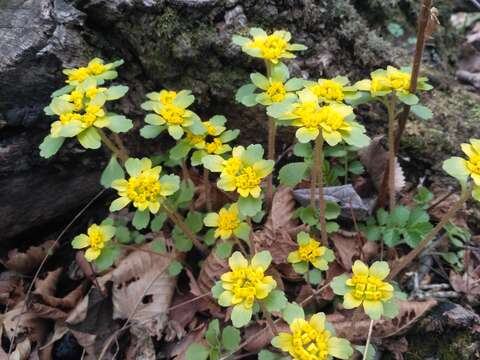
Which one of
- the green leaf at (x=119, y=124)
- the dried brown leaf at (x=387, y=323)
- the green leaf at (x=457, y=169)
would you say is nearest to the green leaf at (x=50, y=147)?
the green leaf at (x=119, y=124)

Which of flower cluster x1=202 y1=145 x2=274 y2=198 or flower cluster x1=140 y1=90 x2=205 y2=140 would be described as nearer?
flower cluster x1=202 y1=145 x2=274 y2=198

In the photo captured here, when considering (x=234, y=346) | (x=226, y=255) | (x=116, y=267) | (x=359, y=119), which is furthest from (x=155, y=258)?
(x=359, y=119)

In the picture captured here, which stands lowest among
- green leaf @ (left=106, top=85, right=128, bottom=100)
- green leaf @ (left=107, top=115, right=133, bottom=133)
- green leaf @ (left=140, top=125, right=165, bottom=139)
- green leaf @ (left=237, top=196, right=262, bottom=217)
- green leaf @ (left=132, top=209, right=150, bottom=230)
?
green leaf @ (left=132, top=209, right=150, bottom=230)

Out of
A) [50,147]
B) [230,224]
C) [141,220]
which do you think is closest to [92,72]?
[50,147]

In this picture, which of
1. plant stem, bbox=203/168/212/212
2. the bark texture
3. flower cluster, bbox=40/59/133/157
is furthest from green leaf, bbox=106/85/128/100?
plant stem, bbox=203/168/212/212

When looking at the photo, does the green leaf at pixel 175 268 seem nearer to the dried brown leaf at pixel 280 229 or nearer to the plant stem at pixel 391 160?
the dried brown leaf at pixel 280 229

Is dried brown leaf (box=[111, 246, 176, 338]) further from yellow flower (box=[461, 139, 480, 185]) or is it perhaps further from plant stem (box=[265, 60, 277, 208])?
yellow flower (box=[461, 139, 480, 185])
